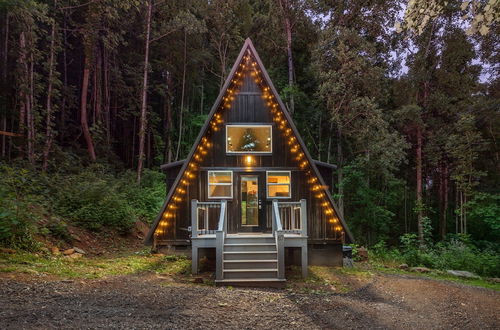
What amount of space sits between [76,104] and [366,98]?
1967 cm

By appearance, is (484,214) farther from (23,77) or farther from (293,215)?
(23,77)

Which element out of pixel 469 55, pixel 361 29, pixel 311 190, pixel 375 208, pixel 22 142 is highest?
pixel 361 29

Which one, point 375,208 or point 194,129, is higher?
point 194,129

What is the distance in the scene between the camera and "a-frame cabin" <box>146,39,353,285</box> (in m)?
9.58

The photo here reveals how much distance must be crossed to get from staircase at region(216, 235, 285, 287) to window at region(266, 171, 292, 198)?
205 centimetres

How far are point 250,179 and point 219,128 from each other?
7.16ft

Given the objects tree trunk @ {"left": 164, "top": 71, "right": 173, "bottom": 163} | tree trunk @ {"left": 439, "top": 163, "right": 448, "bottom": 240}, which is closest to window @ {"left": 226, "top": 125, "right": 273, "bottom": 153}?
tree trunk @ {"left": 164, "top": 71, "right": 173, "bottom": 163}

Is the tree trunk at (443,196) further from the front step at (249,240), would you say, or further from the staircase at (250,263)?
the staircase at (250,263)

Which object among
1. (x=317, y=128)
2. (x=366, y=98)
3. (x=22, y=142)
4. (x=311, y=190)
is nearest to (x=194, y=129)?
(x=317, y=128)

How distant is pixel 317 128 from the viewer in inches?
767

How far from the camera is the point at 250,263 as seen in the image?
25.2 feet

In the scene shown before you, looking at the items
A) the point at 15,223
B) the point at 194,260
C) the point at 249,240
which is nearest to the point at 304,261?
the point at 249,240

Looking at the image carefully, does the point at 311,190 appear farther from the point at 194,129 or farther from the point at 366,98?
the point at 194,129

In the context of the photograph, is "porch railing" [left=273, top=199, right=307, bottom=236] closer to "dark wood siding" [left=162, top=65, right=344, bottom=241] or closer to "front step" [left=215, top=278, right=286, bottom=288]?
"dark wood siding" [left=162, top=65, right=344, bottom=241]
